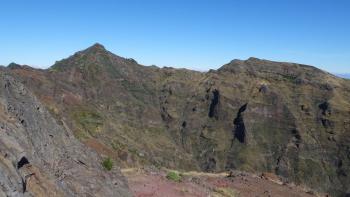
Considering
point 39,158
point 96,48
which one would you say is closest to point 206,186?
point 39,158

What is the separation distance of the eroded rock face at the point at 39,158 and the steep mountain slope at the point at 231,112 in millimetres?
90940

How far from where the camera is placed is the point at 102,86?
509ft

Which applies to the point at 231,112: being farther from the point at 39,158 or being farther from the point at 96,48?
the point at 39,158

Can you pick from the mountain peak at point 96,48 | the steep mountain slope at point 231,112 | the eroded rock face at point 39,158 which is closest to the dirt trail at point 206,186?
the eroded rock face at point 39,158

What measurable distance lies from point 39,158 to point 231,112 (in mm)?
142463

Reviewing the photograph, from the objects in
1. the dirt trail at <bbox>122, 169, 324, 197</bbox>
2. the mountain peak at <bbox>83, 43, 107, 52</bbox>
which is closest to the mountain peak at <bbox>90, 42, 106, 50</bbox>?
the mountain peak at <bbox>83, 43, 107, 52</bbox>

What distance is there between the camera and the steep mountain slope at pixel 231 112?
456ft

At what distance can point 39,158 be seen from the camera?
70.1 feet

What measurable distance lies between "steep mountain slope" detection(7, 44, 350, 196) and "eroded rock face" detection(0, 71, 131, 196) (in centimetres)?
9094

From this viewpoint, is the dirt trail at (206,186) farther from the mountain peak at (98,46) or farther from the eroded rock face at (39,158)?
the mountain peak at (98,46)

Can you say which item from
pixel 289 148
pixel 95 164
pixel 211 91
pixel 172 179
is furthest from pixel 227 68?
pixel 95 164

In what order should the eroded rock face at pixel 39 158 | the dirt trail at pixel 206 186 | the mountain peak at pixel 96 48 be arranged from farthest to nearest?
the mountain peak at pixel 96 48, the dirt trail at pixel 206 186, the eroded rock face at pixel 39 158

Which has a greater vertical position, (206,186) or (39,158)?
(39,158)

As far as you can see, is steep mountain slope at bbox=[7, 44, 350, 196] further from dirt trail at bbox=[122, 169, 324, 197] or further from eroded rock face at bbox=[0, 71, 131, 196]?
eroded rock face at bbox=[0, 71, 131, 196]
